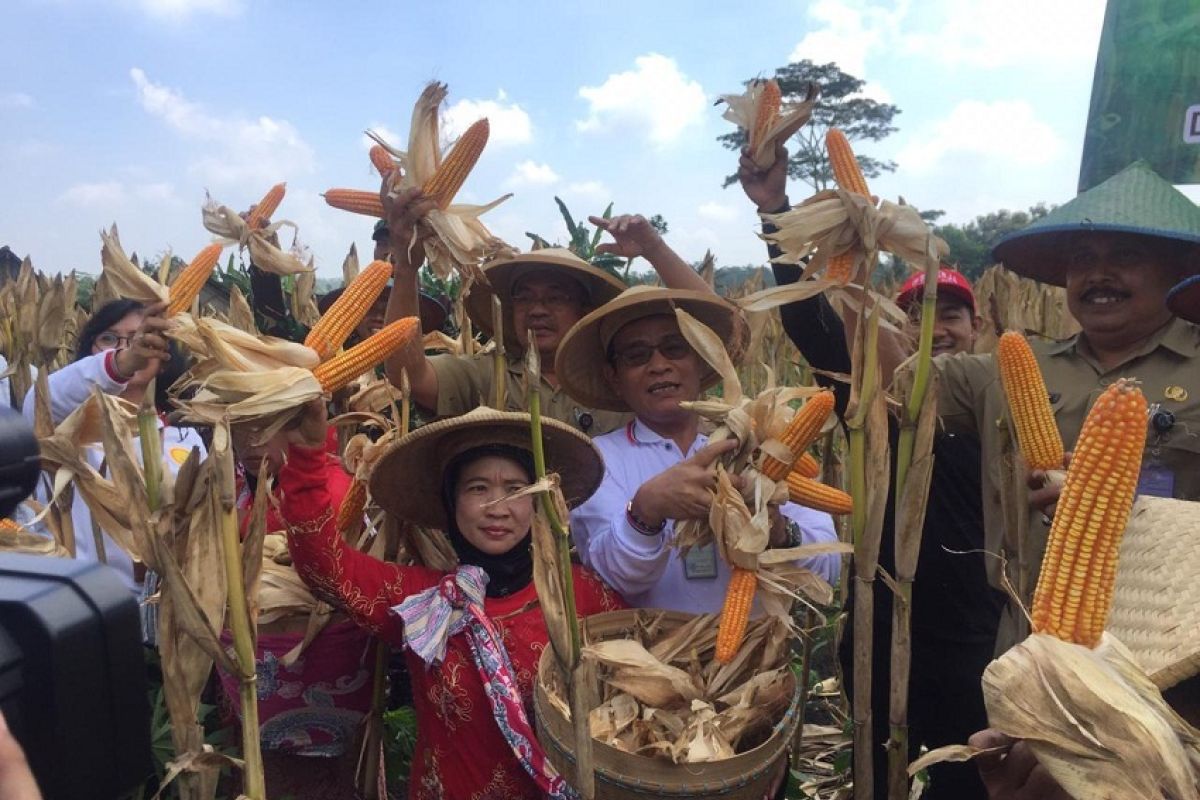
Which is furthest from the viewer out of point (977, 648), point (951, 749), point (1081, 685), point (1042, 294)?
point (1042, 294)

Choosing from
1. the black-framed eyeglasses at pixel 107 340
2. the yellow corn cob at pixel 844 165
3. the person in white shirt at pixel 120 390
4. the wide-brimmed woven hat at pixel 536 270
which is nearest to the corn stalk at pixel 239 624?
the person in white shirt at pixel 120 390

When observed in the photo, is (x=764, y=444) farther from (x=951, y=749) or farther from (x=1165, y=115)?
(x=1165, y=115)

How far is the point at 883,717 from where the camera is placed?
297 cm

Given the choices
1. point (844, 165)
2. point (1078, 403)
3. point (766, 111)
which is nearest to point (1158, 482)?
point (1078, 403)

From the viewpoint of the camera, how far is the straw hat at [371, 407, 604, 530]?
86.1 inches

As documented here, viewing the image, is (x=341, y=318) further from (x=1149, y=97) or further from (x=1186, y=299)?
(x=1149, y=97)

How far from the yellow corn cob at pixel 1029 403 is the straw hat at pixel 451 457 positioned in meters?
1.08

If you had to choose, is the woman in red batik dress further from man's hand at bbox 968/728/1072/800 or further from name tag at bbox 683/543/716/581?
man's hand at bbox 968/728/1072/800

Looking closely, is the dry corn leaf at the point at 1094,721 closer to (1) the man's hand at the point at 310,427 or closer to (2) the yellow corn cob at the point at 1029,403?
(2) the yellow corn cob at the point at 1029,403

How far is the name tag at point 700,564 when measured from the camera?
238cm

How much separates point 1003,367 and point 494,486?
1.31 metres

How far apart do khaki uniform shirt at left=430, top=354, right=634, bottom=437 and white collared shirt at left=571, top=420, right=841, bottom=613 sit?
1.28ft

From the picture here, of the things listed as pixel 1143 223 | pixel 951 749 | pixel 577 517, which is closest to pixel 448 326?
pixel 577 517

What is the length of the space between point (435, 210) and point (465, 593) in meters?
1.31
